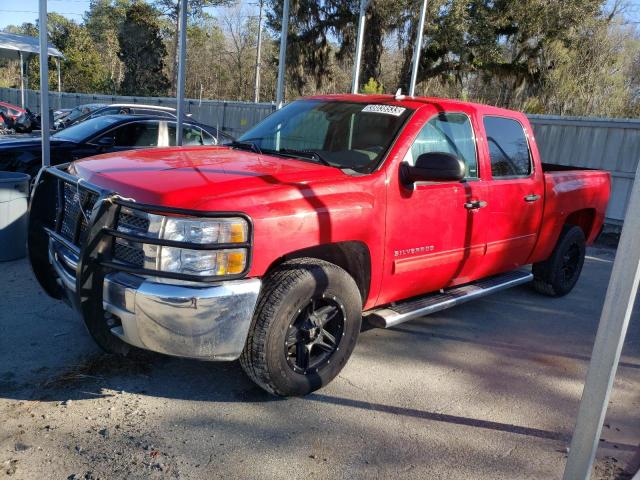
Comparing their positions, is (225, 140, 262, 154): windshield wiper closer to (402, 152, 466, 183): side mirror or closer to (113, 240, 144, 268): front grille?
(402, 152, 466, 183): side mirror

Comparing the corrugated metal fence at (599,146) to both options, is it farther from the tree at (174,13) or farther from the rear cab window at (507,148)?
the tree at (174,13)

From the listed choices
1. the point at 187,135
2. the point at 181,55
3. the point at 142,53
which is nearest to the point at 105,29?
the point at 142,53

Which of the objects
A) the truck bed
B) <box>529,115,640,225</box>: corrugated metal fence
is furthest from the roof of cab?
<box>529,115,640,225</box>: corrugated metal fence

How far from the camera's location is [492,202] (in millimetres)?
4566

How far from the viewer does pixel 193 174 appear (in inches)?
131

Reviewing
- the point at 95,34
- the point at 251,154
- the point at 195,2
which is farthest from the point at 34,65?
the point at 251,154

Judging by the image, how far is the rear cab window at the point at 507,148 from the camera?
15.6 feet

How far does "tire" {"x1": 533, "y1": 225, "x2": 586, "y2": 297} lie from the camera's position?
5902 millimetres

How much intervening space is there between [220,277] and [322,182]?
906mm

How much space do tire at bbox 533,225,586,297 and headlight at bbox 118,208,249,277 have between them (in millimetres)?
4083

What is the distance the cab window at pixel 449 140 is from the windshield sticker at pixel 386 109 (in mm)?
221

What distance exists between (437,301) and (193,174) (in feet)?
6.99

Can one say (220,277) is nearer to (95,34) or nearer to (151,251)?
(151,251)

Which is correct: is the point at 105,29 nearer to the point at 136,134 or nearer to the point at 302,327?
the point at 136,134
